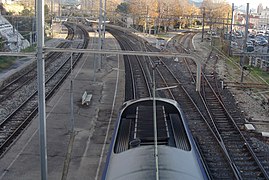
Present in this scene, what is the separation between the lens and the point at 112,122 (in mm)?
13297

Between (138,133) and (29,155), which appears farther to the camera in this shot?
(29,155)

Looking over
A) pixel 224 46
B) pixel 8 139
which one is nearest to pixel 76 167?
pixel 8 139

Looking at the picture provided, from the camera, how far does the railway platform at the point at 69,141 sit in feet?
30.0

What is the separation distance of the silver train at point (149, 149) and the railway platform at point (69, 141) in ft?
7.13

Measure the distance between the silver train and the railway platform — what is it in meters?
2.17

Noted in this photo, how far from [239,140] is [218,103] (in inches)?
169

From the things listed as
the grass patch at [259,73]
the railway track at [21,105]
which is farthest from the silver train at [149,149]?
the grass patch at [259,73]

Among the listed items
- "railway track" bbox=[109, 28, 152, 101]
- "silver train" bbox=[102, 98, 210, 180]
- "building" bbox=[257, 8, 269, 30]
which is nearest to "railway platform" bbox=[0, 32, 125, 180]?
"railway track" bbox=[109, 28, 152, 101]

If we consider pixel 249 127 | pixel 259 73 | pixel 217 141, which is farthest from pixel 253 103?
pixel 259 73

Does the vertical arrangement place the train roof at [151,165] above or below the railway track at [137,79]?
above

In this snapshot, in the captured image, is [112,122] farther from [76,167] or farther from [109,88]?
[109,88]

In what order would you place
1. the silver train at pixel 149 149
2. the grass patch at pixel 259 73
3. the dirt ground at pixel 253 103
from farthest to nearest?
the grass patch at pixel 259 73, the dirt ground at pixel 253 103, the silver train at pixel 149 149

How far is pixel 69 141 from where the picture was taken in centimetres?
1123

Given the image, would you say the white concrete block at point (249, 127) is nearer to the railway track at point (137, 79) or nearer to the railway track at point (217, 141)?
the railway track at point (217, 141)
